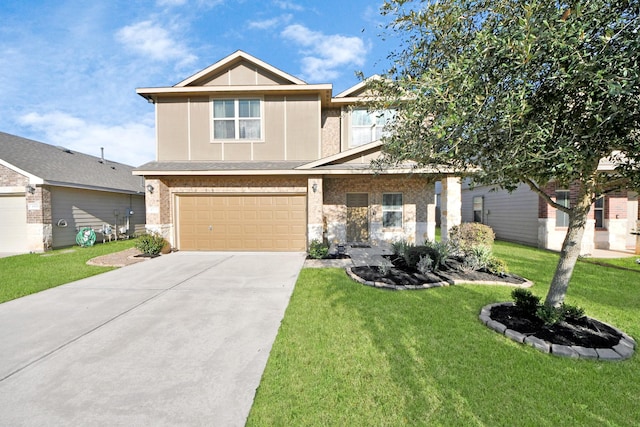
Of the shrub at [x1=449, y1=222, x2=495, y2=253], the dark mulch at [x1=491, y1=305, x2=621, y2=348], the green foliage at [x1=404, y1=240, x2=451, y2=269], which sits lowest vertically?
the dark mulch at [x1=491, y1=305, x2=621, y2=348]

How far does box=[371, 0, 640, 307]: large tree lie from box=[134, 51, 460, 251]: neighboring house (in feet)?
22.3

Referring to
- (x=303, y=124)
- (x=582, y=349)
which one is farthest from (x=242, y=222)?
(x=582, y=349)

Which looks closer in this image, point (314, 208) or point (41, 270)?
point (41, 270)

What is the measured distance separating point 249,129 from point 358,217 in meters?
6.10

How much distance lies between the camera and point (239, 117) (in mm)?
11102

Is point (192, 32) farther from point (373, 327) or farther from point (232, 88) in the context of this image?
point (373, 327)

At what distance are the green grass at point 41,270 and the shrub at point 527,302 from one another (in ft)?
32.4

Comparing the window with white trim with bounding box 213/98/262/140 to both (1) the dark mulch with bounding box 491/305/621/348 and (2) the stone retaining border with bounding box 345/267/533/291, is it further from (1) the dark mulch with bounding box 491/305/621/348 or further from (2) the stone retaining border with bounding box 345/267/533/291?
(1) the dark mulch with bounding box 491/305/621/348

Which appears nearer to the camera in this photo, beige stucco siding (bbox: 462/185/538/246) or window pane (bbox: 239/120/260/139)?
window pane (bbox: 239/120/260/139)

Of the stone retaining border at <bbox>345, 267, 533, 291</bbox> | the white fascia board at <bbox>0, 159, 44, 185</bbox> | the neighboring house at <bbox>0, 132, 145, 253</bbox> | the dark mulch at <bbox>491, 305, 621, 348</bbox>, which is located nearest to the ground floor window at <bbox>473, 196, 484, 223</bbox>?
the stone retaining border at <bbox>345, 267, 533, 291</bbox>

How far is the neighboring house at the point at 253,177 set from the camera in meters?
10.7

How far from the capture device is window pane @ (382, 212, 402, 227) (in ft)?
38.6

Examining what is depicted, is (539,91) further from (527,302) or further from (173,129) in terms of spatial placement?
(173,129)

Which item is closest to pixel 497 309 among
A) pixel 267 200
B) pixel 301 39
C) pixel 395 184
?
pixel 395 184
